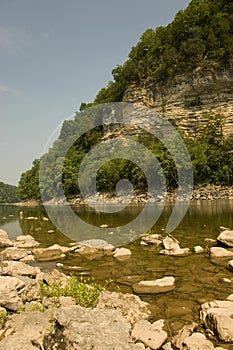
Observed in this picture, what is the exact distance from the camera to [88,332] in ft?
14.4

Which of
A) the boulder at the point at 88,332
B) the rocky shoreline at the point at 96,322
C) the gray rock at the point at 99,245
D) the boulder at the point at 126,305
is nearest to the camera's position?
the boulder at the point at 88,332

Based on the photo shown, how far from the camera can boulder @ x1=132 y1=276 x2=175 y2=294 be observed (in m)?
7.63

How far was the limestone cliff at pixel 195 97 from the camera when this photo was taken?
167 ft

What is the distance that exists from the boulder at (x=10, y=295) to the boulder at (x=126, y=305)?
1894 millimetres

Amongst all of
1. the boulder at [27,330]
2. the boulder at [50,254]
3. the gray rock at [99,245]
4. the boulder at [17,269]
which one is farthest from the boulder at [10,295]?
the gray rock at [99,245]

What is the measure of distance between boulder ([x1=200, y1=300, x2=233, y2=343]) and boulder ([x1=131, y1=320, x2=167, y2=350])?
0.99 meters

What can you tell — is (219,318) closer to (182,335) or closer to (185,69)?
(182,335)

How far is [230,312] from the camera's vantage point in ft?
19.2

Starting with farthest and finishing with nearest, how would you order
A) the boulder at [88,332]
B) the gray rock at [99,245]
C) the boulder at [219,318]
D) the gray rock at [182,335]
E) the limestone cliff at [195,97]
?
1. the limestone cliff at [195,97]
2. the gray rock at [99,245]
3. the boulder at [219,318]
4. the gray rock at [182,335]
5. the boulder at [88,332]

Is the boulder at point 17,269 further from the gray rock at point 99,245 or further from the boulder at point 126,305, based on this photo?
the gray rock at point 99,245

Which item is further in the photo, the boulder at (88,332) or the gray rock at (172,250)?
the gray rock at (172,250)

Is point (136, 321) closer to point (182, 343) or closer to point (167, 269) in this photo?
point (182, 343)

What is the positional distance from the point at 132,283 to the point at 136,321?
2.58m

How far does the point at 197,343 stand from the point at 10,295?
4.22 m
